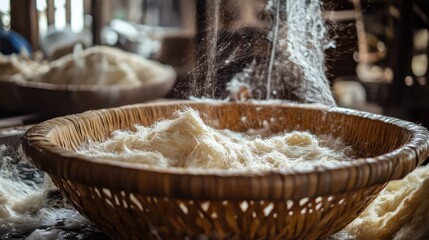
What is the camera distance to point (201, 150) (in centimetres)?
88

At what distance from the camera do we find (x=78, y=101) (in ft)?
8.56

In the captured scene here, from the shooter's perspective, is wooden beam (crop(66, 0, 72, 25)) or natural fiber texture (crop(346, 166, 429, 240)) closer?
natural fiber texture (crop(346, 166, 429, 240))

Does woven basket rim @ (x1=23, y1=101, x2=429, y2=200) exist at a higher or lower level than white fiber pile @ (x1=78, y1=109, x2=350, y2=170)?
higher

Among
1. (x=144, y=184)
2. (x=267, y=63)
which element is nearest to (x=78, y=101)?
(x=267, y=63)

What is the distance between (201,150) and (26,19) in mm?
4833

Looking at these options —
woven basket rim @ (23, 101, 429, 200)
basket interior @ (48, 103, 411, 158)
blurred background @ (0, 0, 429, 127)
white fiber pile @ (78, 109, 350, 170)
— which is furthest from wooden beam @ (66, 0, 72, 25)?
woven basket rim @ (23, 101, 429, 200)

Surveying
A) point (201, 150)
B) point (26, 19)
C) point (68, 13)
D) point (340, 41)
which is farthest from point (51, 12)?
point (201, 150)

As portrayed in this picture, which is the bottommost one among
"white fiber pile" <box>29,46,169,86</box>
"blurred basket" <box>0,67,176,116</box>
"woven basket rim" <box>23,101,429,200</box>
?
"blurred basket" <box>0,67,176,116</box>

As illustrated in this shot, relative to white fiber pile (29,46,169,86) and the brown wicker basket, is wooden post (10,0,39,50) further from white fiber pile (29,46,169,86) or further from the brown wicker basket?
the brown wicker basket

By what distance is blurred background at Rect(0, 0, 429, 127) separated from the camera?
4.97ft

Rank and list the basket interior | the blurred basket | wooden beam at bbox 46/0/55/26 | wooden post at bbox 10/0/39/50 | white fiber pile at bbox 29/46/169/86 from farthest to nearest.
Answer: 1. wooden beam at bbox 46/0/55/26
2. wooden post at bbox 10/0/39/50
3. white fiber pile at bbox 29/46/169/86
4. the blurred basket
5. the basket interior

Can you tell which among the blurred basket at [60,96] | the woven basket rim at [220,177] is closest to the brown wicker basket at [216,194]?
the woven basket rim at [220,177]

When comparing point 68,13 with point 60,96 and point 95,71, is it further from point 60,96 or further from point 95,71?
point 60,96

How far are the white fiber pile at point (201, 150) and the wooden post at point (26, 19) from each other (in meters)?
4.43
